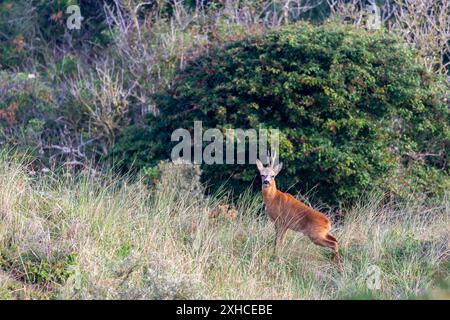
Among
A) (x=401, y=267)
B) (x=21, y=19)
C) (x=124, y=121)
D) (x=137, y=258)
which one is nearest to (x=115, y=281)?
(x=137, y=258)

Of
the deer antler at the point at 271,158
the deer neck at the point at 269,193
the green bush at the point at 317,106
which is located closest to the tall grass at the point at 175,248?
the deer neck at the point at 269,193

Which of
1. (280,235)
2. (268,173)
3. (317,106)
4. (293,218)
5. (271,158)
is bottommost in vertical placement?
(280,235)

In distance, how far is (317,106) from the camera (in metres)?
12.6

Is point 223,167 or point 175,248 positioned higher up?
point 175,248

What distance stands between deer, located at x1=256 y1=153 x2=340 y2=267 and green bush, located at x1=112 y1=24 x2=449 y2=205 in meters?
1.25

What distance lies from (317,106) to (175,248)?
388 centimetres

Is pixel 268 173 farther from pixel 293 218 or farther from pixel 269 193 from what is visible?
pixel 293 218

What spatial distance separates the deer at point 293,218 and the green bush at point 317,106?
49.0 inches

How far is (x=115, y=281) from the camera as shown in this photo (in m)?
8.61

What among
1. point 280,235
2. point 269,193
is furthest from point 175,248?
point 269,193

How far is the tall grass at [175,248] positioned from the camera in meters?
8.73

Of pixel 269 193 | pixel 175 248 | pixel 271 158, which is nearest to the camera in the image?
pixel 175 248
